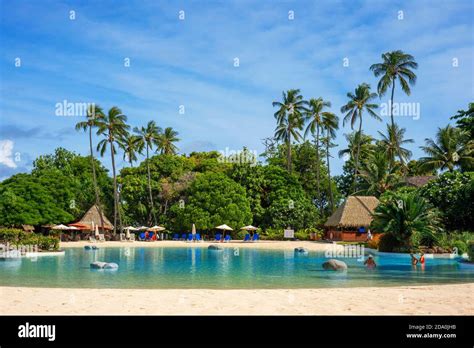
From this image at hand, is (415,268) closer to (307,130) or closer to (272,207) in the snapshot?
(272,207)

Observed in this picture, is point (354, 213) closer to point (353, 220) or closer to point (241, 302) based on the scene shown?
point (353, 220)

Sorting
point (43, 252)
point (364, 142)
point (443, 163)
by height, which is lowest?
point (43, 252)

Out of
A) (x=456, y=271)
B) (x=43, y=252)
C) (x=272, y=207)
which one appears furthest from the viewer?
(x=272, y=207)

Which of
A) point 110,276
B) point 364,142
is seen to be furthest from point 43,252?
point 364,142

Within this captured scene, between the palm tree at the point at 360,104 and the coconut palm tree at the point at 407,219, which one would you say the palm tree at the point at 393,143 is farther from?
the coconut palm tree at the point at 407,219

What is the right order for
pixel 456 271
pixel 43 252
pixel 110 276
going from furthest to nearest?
pixel 43 252 → pixel 456 271 → pixel 110 276

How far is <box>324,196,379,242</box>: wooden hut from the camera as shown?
141ft

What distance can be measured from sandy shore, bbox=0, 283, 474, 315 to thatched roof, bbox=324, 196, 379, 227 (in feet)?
102

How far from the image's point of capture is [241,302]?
9938mm

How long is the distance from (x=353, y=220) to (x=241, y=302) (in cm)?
3481

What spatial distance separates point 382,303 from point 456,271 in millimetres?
10194

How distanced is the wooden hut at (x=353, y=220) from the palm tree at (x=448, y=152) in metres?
6.17

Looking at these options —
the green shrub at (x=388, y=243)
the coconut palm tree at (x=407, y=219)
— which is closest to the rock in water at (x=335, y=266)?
the coconut palm tree at (x=407, y=219)
